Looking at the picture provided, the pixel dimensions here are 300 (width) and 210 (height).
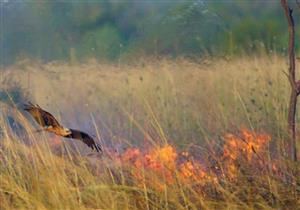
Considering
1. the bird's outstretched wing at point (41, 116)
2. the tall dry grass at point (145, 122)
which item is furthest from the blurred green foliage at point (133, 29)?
the bird's outstretched wing at point (41, 116)

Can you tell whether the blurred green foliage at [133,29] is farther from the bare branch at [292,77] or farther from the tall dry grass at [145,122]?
the bare branch at [292,77]

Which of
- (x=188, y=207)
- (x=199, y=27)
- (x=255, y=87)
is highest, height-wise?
(x=199, y=27)

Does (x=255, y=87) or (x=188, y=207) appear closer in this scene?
(x=188, y=207)

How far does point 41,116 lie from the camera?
11.1 feet

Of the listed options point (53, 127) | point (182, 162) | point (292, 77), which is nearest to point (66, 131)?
point (53, 127)

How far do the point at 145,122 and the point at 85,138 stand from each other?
22 centimetres

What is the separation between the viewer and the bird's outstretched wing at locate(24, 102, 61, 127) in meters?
3.36

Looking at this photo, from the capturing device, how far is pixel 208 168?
3320mm

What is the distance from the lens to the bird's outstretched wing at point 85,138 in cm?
342

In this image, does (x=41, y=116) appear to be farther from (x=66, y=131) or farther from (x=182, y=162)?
(x=182, y=162)

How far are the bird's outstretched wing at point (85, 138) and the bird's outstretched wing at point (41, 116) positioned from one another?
2.4 inches

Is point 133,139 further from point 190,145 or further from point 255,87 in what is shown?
point 255,87

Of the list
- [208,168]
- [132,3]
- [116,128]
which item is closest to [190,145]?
[208,168]

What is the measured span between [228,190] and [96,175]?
0.45 metres
